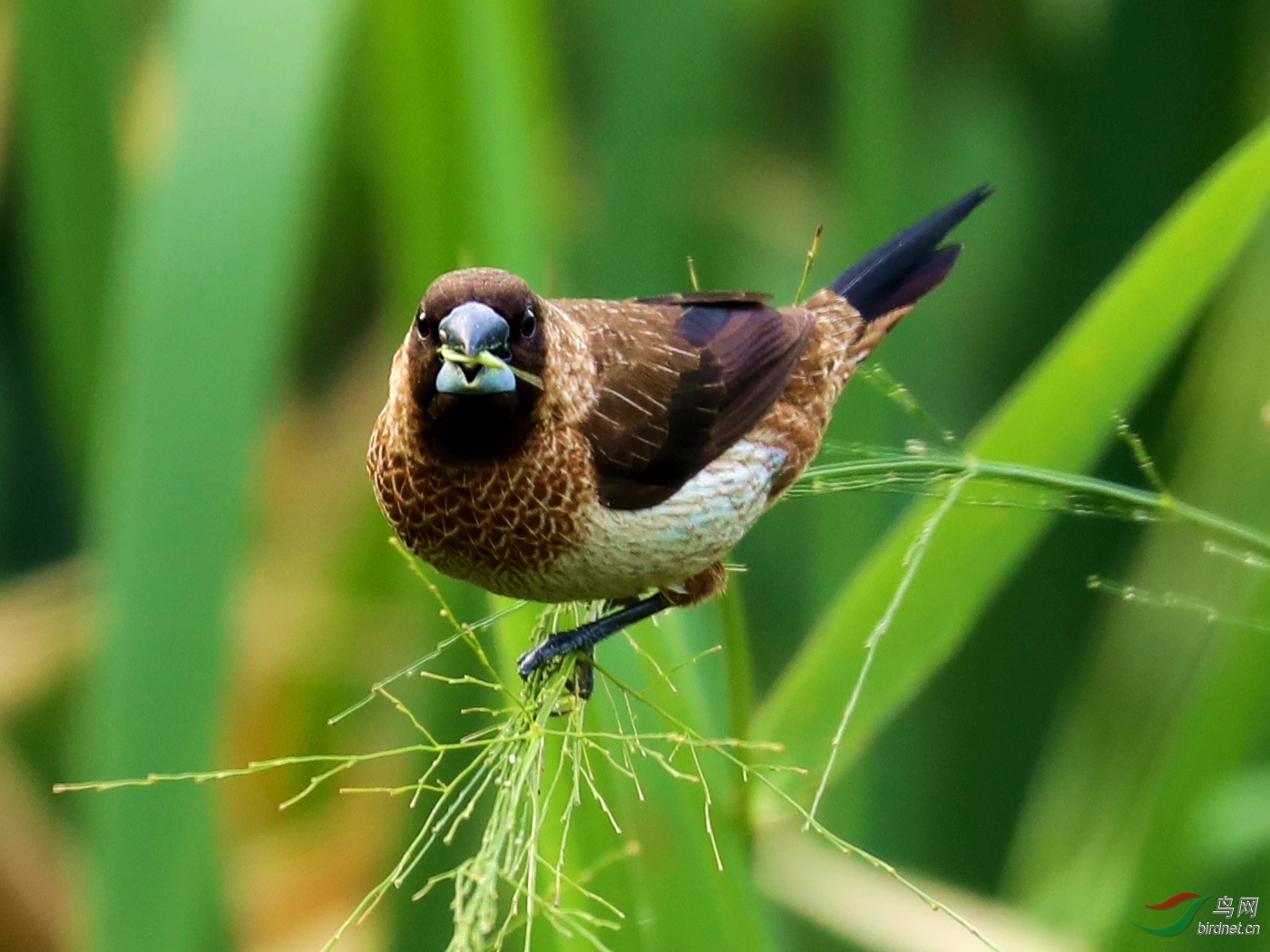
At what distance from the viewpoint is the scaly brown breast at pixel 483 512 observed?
132 cm

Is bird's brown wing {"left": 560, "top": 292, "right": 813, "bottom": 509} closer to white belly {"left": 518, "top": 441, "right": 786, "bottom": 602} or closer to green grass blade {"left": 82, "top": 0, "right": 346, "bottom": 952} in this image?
white belly {"left": 518, "top": 441, "right": 786, "bottom": 602}

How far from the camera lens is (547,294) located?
5.98 ft

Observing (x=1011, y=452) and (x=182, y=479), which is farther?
(x=182, y=479)

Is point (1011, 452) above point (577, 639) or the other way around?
above

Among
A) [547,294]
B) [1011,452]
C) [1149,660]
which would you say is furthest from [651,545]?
[1149,660]

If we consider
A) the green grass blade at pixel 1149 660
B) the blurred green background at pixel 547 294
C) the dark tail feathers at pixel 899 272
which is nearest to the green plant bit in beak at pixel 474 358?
the blurred green background at pixel 547 294

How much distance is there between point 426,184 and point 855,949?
57.6 inches

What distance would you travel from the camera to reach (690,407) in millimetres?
1562

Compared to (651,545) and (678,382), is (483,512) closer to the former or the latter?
(651,545)

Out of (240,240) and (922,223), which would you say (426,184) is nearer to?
(240,240)

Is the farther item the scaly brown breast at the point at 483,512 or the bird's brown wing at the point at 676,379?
the bird's brown wing at the point at 676,379

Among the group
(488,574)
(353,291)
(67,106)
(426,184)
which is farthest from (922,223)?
(353,291)

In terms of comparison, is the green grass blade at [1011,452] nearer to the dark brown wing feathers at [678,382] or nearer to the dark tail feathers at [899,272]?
the dark brown wing feathers at [678,382]

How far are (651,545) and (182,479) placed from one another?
63 centimetres
